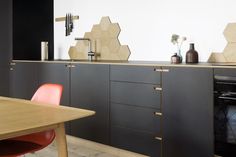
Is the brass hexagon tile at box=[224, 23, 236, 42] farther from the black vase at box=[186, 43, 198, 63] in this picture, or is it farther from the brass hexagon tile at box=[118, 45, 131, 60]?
the brass hexagon tile at box=[118, 45, 131, 60]

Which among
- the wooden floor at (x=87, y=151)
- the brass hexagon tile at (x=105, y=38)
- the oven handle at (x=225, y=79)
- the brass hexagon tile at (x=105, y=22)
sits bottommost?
the wooden floor at (x=87, y=151)

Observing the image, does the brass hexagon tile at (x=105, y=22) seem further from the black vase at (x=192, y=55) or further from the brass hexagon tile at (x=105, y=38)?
the black vase at (x=192, y=55)

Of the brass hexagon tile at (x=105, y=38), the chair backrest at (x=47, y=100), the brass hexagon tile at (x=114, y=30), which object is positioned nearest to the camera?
the chair backrest at (x=47, y=100)

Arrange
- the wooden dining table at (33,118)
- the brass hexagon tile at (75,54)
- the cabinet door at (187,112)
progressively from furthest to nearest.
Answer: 1. the brass hexagon tile at (75,54)
2. the cabinet door at (187,112)
3. the wooden dining table at (33,118)

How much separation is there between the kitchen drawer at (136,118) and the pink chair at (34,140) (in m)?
1.01

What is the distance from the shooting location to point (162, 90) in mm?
3002

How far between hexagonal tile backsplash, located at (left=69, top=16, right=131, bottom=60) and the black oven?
1558 mm

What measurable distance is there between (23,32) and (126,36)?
1738mm

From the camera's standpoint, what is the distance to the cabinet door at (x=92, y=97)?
3.50 m

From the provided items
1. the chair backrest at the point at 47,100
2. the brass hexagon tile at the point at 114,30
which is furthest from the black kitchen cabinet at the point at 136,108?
the chair backrest at the point at 47,100

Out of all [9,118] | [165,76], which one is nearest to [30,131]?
[9,118]

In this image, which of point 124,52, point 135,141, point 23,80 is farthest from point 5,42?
point 135,141

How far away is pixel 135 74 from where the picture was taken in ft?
10.5

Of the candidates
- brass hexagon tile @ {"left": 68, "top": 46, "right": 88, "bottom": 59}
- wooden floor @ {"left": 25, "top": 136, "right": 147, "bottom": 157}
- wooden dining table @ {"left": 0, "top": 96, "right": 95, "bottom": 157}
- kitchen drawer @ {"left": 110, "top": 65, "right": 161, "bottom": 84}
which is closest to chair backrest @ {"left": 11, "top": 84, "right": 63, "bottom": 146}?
wooden dining table @ {"left": 0, "top": 96, "right": 95, "bottom": 157}
